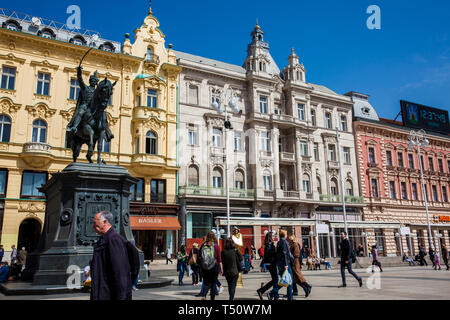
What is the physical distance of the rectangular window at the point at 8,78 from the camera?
28.8 m

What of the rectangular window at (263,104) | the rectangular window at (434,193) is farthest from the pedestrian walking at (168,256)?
the rectangular window at (434,193)

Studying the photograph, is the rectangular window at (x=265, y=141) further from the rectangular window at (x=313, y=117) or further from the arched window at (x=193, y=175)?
the arched window at (x=193, y=175)

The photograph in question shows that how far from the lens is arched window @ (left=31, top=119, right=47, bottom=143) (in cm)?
2916

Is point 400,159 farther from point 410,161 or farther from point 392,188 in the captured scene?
point 392,188

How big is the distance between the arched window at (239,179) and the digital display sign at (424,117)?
2451 cm

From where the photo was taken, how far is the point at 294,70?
42219 millimetres

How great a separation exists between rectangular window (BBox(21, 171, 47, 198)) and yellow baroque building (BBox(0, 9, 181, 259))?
6 centimetres

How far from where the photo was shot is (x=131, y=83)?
33.1 meters

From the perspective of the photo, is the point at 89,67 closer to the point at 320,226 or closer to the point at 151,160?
the point at 151,160

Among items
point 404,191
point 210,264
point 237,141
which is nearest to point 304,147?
point 237,141
